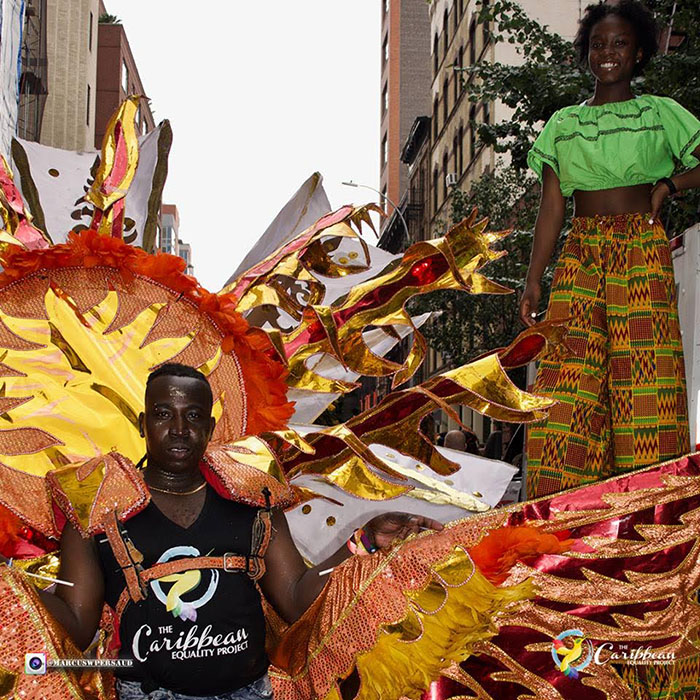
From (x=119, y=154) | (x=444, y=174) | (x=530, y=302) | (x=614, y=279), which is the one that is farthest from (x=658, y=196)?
(x=444, y=174)

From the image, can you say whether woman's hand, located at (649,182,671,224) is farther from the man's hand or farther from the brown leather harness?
the brown leather harness

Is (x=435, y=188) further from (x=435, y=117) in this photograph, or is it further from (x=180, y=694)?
(x=180, y=694)

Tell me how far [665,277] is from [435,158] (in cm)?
3331

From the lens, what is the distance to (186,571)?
2250mm

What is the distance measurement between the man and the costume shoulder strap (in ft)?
0.07

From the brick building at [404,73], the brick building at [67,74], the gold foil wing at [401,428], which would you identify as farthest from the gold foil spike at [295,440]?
the brick building at [404,73]

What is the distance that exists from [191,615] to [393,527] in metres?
0.47

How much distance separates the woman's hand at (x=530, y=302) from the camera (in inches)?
136

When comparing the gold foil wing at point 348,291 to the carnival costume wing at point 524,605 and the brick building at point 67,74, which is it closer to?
the carnival costume wing at point 524,605

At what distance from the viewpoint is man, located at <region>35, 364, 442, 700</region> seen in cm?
219

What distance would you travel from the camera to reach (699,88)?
7.40 meters

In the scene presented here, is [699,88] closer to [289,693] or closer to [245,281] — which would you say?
[245,281]

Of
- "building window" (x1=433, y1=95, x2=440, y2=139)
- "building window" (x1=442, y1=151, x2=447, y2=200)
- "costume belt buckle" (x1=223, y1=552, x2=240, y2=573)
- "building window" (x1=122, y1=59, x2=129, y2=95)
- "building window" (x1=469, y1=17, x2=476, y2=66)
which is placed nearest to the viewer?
"costume belt buckle" (x1=223, y1=552, x2=240, y2=573)

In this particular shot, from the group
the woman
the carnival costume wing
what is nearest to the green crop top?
the woman
